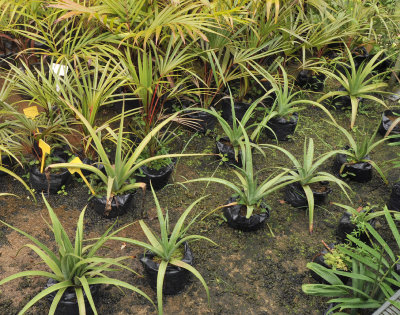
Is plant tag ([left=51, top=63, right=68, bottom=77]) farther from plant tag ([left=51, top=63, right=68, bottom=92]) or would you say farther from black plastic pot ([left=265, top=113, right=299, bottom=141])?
black plastic pot ([left=265, top=113, right=299, bottom=141])

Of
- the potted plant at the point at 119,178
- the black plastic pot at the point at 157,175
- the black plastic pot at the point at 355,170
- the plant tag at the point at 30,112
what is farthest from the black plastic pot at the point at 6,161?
the black plastic pot at the point at 355,170

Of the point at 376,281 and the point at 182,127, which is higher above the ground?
the point at 376,281

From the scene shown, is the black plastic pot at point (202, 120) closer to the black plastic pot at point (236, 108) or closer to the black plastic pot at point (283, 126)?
the black plastic pot at point (236, 108)

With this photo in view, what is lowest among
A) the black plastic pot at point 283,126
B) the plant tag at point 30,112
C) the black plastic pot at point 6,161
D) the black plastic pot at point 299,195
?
the black plastic pot at point 6,161

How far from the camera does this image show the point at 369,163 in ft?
9.01

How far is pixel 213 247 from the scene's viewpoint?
2.28 meters

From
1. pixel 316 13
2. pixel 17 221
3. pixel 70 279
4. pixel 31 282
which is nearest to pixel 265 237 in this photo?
pixel 70 279

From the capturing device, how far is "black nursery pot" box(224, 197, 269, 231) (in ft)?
7.61

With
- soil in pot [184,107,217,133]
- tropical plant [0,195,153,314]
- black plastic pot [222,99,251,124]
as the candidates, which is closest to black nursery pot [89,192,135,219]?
tropical plant [0,195,153,314]

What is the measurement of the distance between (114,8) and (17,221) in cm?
141

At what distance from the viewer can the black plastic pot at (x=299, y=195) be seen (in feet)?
8.30

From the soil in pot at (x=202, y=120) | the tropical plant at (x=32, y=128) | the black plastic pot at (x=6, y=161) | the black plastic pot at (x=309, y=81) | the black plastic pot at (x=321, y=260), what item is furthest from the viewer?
the black plastic pot at (x=309, y=81)

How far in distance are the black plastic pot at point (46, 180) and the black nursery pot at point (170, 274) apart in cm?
80

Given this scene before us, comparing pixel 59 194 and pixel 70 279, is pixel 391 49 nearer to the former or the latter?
pixel 59 194
